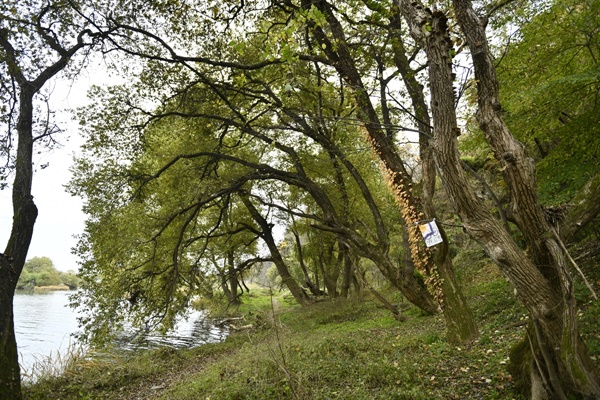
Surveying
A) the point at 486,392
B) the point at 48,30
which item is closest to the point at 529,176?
the point at 486,392

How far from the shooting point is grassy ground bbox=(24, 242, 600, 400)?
4.87 meters

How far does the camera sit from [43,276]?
5641cm

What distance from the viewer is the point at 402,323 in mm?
10477

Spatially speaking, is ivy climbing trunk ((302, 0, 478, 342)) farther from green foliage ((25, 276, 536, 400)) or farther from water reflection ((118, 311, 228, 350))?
water reflection ((118, 311, 228, 350))

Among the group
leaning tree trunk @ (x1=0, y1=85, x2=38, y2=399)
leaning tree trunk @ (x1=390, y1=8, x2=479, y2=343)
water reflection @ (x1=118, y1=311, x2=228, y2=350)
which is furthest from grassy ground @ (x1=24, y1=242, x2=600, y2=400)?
water reflection @ (x1=118, y1=311, x2=228, y2=350)

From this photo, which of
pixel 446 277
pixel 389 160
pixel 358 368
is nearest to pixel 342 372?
pixel 358 368

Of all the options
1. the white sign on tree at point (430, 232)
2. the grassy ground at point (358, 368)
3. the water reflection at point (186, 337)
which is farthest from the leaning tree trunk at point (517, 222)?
the water reflection at point (186, 337)

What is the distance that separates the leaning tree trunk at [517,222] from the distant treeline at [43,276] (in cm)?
6481

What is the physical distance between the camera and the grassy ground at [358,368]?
4.87 meters

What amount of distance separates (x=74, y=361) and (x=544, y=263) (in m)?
11.3

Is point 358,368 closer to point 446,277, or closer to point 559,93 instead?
point 446,277

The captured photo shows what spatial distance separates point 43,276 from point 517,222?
221 feet

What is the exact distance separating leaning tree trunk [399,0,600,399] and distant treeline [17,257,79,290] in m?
64.8

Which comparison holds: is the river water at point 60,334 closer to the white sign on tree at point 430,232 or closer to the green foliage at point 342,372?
the green foliage at point 342,372
